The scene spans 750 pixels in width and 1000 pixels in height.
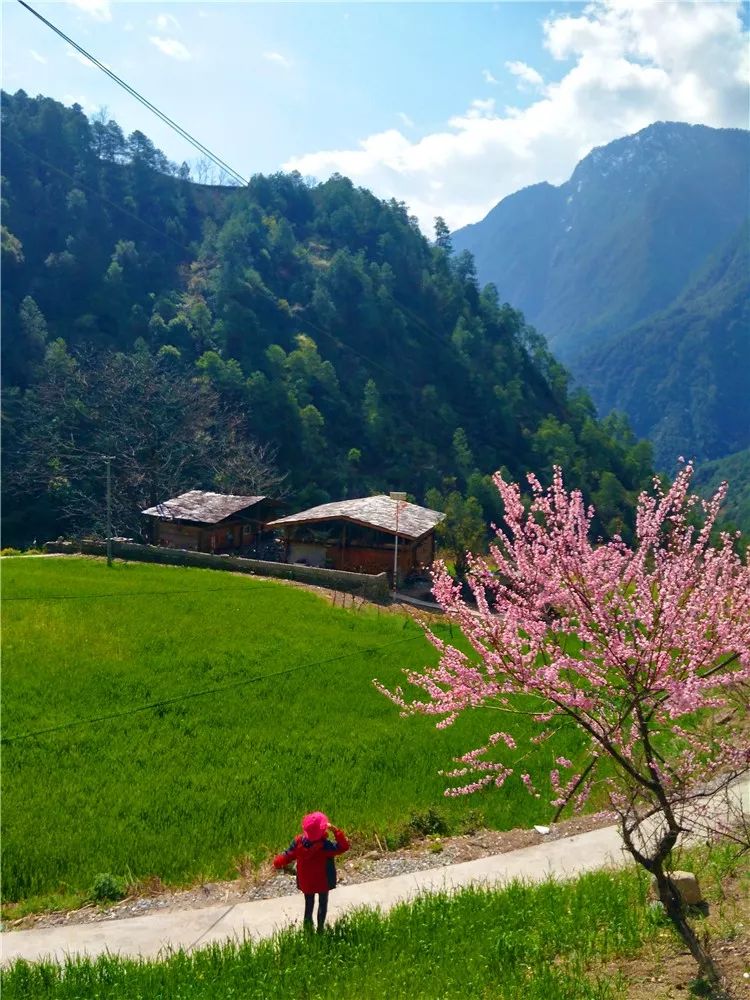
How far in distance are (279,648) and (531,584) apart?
13.5m

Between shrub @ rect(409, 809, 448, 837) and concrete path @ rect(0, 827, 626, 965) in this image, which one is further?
shrub @ rect(409, 809, 448, 837)

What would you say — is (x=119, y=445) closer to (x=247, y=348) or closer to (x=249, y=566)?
(x=249, y=566)

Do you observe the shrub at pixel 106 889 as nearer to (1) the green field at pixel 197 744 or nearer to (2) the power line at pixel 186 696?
(1) the green field at pixel 197 744

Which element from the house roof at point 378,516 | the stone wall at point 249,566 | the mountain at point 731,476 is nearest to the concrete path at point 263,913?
the stone wall at point 249,566

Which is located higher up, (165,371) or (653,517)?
(165,371)

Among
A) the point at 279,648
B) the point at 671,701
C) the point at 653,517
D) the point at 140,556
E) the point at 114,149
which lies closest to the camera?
the point at 671,701

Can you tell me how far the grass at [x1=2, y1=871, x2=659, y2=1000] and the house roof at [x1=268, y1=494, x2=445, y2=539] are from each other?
83.8ft

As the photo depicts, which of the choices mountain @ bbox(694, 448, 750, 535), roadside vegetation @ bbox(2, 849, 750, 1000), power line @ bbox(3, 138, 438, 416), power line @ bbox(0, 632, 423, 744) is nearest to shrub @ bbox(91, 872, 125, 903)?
roadside vegetation @ bbox(2, 849, 750, 1000)

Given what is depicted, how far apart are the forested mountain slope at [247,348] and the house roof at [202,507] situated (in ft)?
15.3

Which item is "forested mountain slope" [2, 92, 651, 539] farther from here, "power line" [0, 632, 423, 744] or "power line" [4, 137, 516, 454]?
"power line" [0, 632, 423, 744]

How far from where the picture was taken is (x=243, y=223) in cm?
10112

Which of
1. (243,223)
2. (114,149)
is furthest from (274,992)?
(114,149)

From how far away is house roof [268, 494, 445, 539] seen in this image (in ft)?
112

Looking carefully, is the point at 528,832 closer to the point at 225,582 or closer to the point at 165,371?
the point at 225,582
